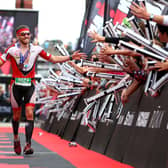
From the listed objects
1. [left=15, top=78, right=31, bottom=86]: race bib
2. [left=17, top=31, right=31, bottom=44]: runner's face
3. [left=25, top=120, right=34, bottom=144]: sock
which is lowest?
[left=25, top=120, right=34, bottom=144]: sock

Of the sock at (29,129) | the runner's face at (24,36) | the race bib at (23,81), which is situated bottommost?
the sock at (29,129)

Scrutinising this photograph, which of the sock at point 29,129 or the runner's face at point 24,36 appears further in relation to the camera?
the runner's face at point 24,36

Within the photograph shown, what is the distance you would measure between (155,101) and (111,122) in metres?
2.05

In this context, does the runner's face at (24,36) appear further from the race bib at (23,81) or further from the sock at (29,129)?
the sock at (29,129)

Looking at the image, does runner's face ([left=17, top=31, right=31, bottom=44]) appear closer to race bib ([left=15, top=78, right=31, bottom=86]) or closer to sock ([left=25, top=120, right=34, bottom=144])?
race bib ([left=15, top=78, right=31, bottom=86])

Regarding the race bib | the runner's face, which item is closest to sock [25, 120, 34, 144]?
the race bib

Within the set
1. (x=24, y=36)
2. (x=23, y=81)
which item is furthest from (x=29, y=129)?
(x=24, y=36)

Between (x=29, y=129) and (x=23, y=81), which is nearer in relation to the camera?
(x=29, y=129)

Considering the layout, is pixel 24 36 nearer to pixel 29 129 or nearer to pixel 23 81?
pixel 23 81

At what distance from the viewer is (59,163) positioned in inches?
246

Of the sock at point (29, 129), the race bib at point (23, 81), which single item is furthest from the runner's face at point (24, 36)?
the sock at point (29, 129)

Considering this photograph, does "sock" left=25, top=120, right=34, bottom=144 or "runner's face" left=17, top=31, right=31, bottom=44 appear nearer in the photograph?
"sock" left=25, top=120, right=34, bottom=144

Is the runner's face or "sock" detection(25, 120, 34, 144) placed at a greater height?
the runner's face

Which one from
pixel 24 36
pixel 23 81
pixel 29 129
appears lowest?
pixel 29 129
